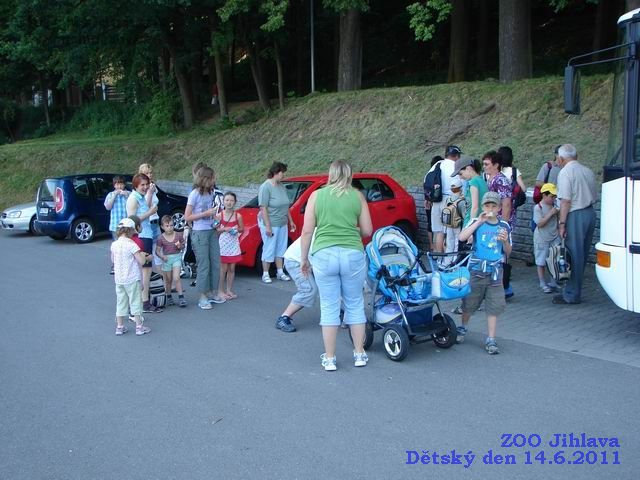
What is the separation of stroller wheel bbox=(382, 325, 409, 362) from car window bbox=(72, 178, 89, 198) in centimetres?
1129

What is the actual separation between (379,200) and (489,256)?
5479 mm

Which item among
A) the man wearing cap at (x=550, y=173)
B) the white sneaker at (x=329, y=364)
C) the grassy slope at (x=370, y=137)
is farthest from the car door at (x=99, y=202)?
the white sneaker at (x=329, y=364)

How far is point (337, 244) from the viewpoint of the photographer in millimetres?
5883

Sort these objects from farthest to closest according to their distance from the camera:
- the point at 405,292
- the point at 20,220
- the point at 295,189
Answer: the point at 20,220, the point at 295,189, the point at 405,292

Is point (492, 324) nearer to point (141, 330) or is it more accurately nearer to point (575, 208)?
point (575, 208)

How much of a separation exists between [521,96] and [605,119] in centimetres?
268

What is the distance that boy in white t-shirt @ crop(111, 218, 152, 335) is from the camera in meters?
7.45

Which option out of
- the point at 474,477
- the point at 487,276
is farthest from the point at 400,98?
the point at 474,477

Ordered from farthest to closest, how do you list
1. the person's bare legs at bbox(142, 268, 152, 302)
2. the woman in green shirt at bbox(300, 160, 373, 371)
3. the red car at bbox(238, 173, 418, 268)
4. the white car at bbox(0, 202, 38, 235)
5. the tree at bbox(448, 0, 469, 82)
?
the tree at bbox(448, 0, 469, 82)
the white car at bbox(0, 202, 38, 235)
the red car at bbox(238, 173, 418, 268)
the person's bare legs at bbox(142, 268, 152, 302)
the woman in green shirt at bbox(300, 160, 373, 371)

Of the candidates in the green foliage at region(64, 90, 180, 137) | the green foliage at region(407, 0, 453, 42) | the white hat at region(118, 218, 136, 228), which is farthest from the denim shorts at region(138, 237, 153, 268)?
the green foliage at region(64, 90, 180, 137)

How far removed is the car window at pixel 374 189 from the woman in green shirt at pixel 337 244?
5.68 meters

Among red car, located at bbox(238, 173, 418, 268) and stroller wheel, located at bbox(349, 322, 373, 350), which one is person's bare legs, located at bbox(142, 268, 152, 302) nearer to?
red car, located at bbox(238, 173, 418, 268)

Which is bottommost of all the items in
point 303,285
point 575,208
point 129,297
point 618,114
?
point 129,297

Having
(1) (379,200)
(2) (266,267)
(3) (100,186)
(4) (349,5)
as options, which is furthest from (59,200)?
(4) (349,5)
